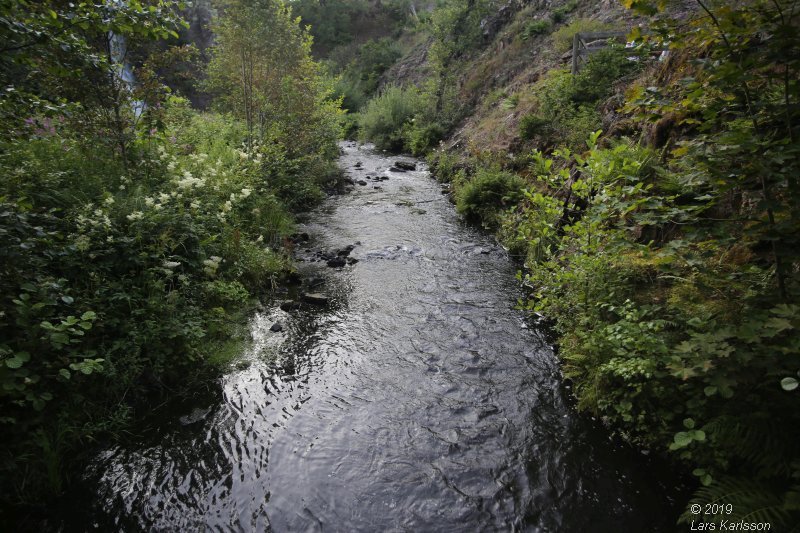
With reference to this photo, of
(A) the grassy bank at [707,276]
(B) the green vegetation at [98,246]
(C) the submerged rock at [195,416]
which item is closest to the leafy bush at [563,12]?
(A) the grassy bank at [707,276]

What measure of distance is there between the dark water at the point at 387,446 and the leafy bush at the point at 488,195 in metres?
4.59

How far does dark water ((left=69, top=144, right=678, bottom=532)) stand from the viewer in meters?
3.59

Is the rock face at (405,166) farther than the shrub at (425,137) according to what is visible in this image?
No

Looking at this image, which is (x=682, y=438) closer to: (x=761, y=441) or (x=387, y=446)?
(x=761, y=441)

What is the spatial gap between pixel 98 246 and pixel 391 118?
22171 mm

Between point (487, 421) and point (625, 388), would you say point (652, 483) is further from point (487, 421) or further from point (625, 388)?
point (487, 421)

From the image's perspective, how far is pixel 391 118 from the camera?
24.9 metres

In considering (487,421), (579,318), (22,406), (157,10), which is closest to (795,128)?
(579,318)

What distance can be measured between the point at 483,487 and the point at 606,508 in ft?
3.52

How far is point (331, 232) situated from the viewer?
10875mm

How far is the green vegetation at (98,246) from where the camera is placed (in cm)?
340

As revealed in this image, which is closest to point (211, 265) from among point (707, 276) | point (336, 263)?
point (336, 263)

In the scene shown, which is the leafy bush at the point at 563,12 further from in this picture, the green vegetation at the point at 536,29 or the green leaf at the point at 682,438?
the green leaf at the point at 682,438

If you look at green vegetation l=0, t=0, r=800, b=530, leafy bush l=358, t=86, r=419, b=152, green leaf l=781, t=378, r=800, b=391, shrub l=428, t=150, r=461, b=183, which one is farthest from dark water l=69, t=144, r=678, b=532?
leafy bush l=358, t=86, r=419, b=152
